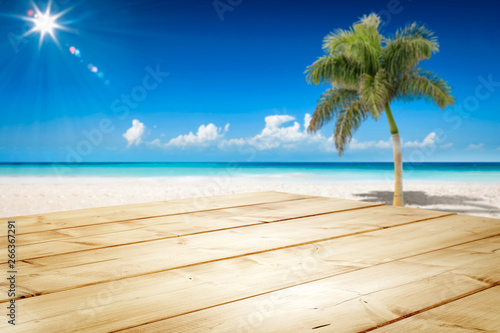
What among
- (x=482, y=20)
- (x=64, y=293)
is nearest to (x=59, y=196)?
(x=64, y=293)

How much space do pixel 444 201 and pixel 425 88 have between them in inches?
Answer: 158

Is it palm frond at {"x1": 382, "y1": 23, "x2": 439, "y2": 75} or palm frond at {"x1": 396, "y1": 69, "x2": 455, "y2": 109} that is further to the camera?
palm frond at {"x1": 396, "y1": 69, "x2": 455, "y2": 109}

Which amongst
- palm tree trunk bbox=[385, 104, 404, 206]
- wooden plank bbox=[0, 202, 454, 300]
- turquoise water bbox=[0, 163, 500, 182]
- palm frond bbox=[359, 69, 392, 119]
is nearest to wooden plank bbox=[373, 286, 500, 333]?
wooden plank bbox=[0, 202, 454, 300]

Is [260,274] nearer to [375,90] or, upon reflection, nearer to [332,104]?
[375,90]

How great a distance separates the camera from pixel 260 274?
2.94 ft

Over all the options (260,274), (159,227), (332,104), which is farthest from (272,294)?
(332,104)

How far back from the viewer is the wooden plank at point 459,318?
62 centimetres

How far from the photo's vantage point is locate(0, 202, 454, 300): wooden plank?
3.00 ft

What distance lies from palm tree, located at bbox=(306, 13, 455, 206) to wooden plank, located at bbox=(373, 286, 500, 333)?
676cm

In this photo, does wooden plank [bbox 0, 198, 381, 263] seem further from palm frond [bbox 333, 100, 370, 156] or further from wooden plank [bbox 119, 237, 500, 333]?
palm frond [bbox 333, 100, 370, 156]

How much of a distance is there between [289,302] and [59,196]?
483 inches

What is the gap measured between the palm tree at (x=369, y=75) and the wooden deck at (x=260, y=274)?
6250 millimetres

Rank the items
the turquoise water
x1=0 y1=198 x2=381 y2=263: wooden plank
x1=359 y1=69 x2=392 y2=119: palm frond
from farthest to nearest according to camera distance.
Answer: the turquoise water, x1=359 y1=69 x2=392 y2=119: palm frond, x1=0 y1=198 x2=381 y2=263: wooden plank

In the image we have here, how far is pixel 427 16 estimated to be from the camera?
2831cm
